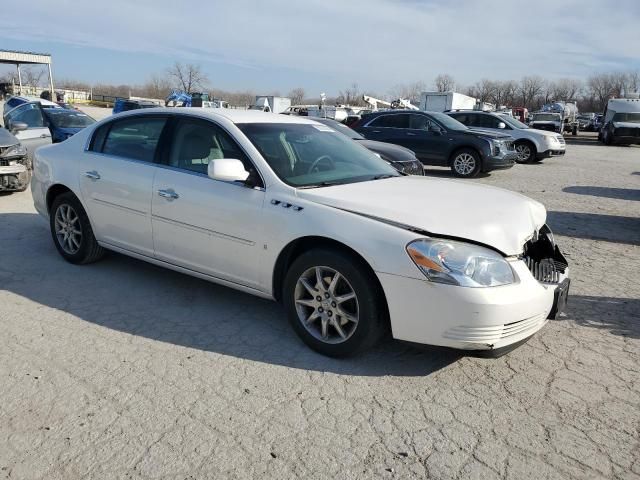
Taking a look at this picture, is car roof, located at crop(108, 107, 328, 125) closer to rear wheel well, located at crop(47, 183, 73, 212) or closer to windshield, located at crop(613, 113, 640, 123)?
rear wheel well, located at crop(47, 183, 73, 212)

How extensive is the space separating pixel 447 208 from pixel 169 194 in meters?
2.13

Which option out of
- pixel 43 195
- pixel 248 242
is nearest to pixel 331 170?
pixel 248 242

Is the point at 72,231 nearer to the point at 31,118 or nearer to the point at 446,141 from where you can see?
the point at 31,118

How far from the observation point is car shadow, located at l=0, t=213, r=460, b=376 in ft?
11.6

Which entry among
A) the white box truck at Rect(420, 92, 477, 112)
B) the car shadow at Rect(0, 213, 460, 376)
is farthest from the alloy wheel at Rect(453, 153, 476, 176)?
the white box truck at Rect(420, 92, 477, 112)

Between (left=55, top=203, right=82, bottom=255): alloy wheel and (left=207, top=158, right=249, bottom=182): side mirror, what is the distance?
2124mm

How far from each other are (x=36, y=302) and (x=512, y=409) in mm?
3682

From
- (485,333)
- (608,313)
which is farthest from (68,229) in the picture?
A: (608,313)

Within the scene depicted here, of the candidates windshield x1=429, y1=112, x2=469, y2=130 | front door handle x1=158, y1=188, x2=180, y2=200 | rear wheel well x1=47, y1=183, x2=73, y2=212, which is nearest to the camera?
front door handle x1=158, y1=188, x2=180, y2=200

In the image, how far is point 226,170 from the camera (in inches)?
145

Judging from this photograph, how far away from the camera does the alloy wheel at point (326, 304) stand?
3.41 m

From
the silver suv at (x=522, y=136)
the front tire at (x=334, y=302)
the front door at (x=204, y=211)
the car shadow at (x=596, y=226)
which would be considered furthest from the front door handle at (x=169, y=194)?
the silver suv at (x=522, y=136)

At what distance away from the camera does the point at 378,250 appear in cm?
317

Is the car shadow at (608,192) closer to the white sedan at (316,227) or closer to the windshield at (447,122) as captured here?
the windshield at (447,122)
